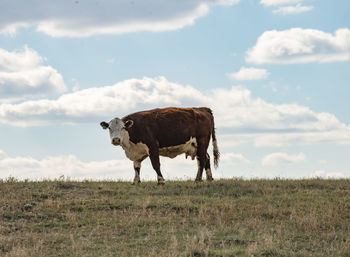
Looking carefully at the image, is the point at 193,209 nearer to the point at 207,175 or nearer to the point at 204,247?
the point at 204,247

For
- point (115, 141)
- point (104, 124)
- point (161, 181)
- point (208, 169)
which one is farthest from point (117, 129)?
point (208, 169)

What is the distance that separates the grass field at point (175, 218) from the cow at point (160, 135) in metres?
1.44

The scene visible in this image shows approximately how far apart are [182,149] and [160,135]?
1.15 m

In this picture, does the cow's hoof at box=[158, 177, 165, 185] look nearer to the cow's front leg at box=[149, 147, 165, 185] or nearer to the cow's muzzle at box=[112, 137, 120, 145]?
the cow's front leg at box=[149, 147, 165, 185]

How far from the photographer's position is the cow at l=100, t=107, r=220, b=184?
20891 millimetres

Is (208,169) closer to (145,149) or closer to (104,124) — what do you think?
(145,149)

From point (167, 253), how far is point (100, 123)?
10700mm

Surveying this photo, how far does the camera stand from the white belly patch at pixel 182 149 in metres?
21.5

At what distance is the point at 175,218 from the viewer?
48.4ft

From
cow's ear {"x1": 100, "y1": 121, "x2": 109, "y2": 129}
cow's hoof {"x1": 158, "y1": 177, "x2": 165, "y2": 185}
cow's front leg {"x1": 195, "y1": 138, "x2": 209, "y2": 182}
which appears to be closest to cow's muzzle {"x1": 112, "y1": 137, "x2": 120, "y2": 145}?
cow's ear {"x1": 100, "y1": 121, "x2": 109, "y2": 129}

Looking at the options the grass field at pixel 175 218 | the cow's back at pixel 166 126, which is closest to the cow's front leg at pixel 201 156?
the cow's back at pixel 166 126

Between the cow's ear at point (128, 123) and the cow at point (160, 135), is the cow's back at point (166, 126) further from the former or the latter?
the cow's ear at point (128, 123)

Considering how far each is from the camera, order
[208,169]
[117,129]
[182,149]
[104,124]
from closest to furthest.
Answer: [117,129]
[104,124]
[182,149]
[208,169]

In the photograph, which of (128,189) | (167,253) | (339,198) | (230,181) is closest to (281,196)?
(339,198)
